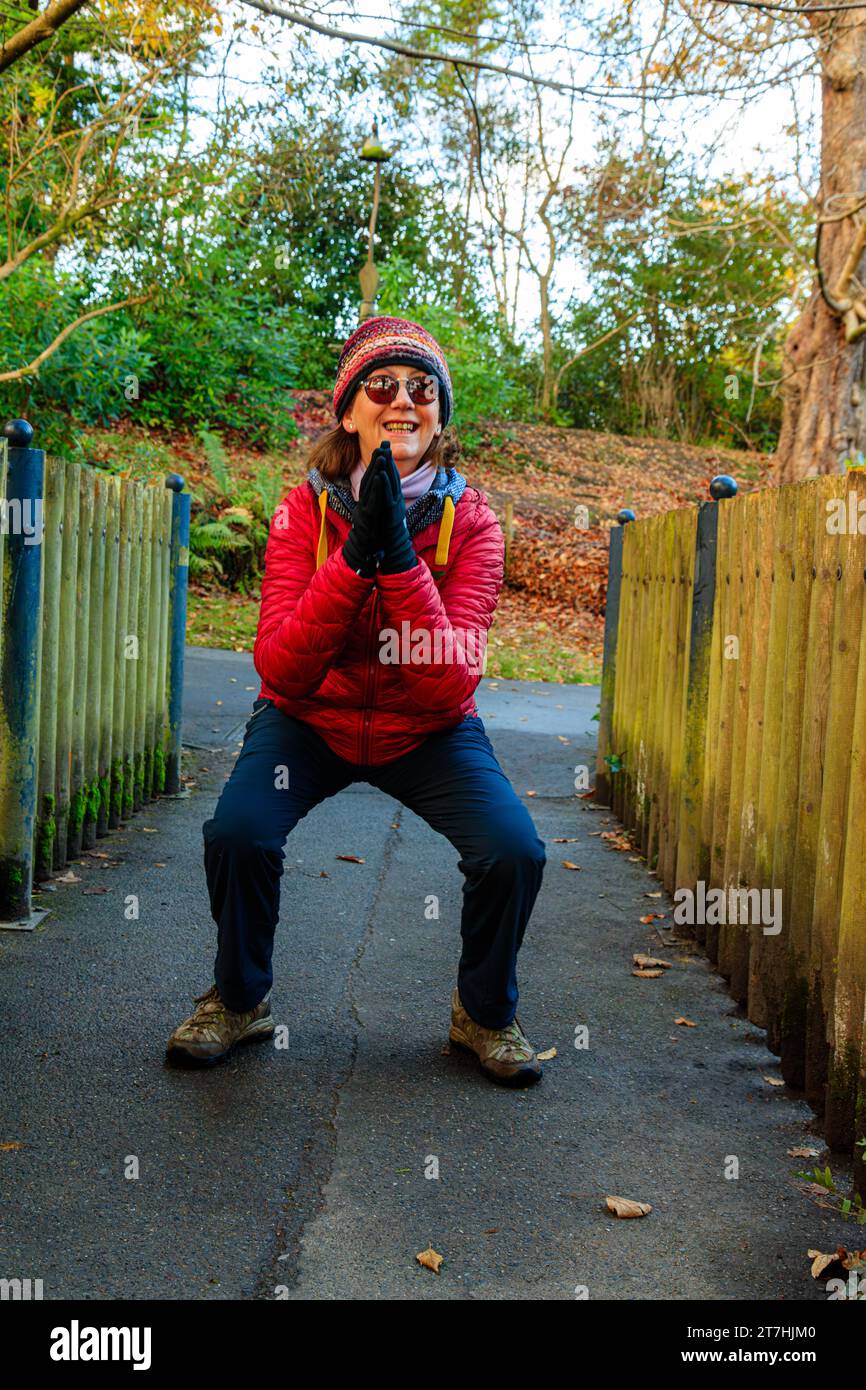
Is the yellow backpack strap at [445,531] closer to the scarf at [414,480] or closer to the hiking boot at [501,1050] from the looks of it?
the scarf at [414,480]

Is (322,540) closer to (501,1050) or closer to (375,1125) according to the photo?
(501,1050)

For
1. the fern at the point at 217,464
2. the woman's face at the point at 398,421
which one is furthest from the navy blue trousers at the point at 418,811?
the fern at the point at 217,464

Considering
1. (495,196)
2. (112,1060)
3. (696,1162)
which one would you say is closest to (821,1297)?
(696,1162)

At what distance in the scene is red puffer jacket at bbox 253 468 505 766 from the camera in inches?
→ 141

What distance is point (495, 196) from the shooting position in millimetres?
27844

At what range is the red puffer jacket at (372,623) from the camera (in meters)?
3.58

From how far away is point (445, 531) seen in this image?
3957 mm

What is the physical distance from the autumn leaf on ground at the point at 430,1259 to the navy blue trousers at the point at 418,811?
1.06 meters

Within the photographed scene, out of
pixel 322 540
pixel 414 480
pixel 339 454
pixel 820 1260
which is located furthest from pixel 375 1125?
pixel 339 454

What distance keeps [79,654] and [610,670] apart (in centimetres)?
349

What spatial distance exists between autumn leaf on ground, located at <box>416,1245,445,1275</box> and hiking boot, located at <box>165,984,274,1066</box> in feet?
Result: 3.70
